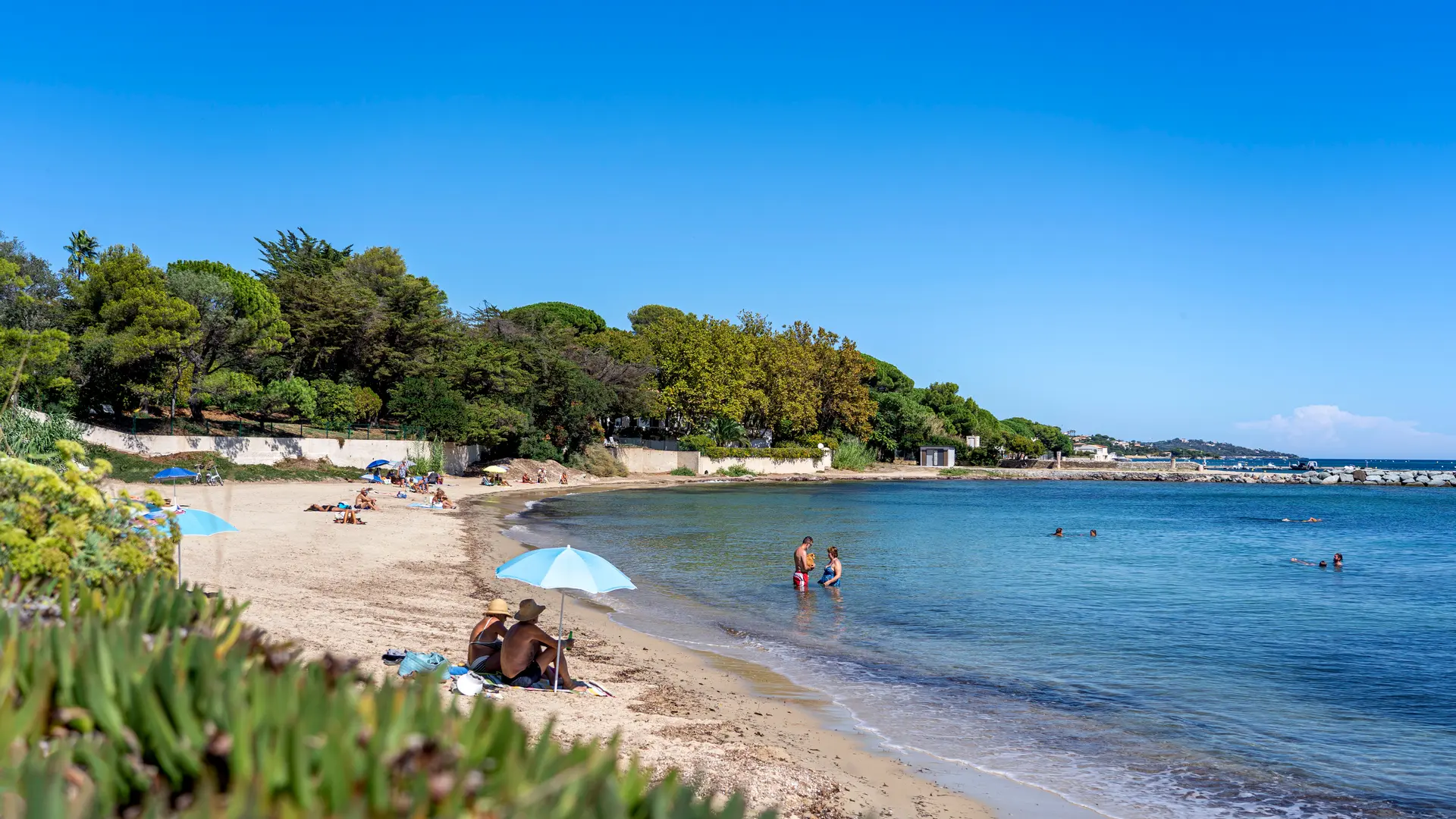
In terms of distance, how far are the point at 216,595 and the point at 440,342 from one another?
5231 centimetres

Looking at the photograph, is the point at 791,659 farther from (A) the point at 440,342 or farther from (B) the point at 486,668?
(A) the point at 440,342

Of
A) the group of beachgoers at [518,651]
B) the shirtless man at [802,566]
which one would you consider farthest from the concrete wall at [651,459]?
the group of beachgoers at [518,651]

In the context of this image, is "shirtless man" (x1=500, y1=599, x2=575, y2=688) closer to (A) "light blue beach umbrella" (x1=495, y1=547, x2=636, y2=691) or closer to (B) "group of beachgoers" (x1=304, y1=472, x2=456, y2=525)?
(A) "light blue beach umbrella" (x1=495, y1=547, x2=636, y2=691)

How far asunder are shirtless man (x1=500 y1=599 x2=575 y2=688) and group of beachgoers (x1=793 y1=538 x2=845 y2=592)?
1051cm

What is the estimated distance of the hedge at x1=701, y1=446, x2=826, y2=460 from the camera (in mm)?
Answer: 77062

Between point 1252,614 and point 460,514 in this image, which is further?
point 460,514

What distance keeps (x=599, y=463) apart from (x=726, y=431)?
1746 cm

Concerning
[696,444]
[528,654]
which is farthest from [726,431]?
[528,654]

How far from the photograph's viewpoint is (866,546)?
3139cm

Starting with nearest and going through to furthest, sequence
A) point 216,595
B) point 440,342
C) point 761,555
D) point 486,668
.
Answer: point 216,595 < point 486,668 < point 761,555 < point 440,342

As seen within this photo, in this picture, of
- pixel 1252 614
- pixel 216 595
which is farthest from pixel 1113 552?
pixel 216 595

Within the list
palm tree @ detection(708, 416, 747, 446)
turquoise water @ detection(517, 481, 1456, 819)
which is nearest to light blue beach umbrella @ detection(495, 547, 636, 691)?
turquoise water @ detection(517, 481, 1456, 819)

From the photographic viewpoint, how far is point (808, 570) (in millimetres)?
21062

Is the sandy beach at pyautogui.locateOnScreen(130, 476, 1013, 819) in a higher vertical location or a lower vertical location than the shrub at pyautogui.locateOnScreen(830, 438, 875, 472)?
lower
